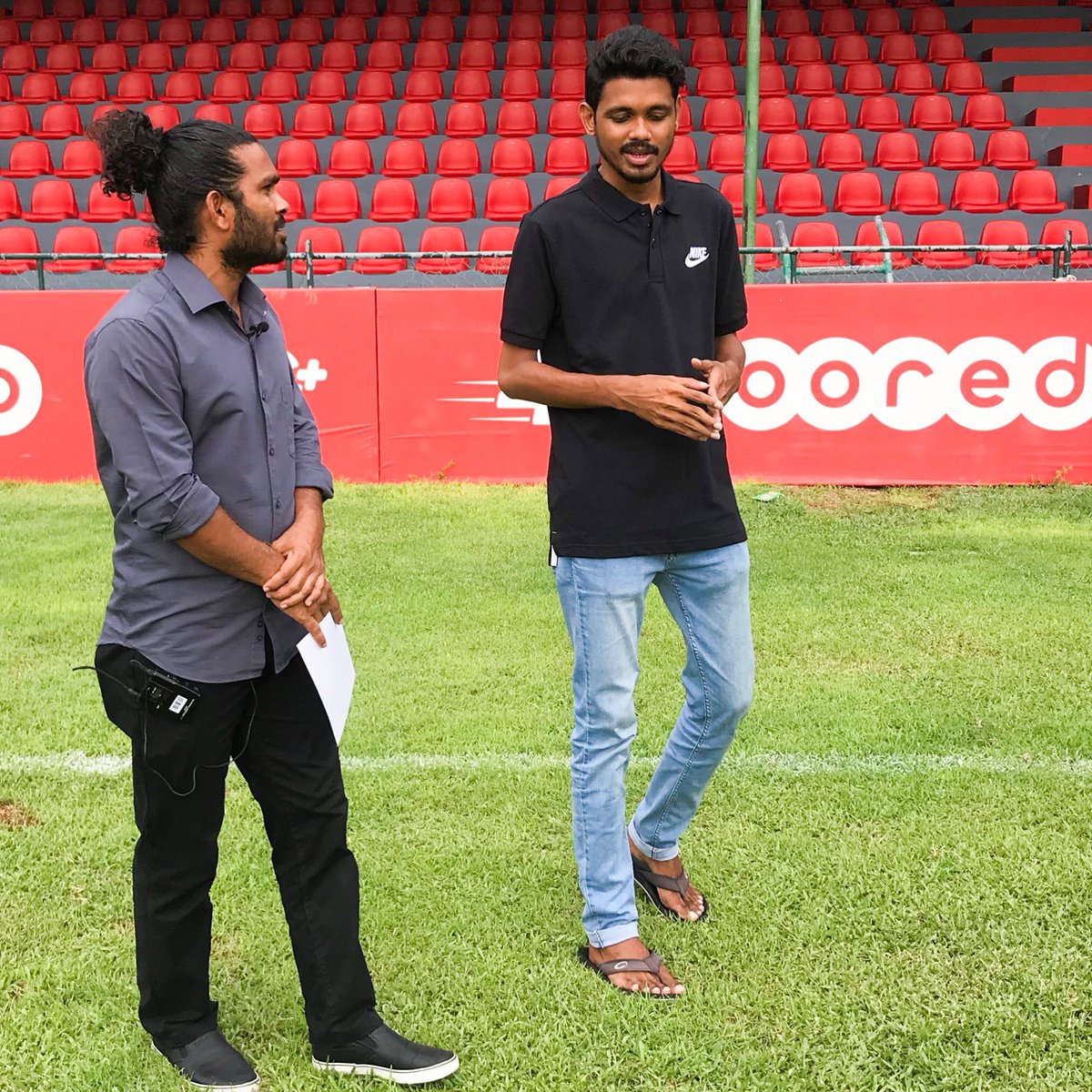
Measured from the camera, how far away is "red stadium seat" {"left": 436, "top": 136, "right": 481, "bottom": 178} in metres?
16.2

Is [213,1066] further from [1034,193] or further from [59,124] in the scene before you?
[59,124]

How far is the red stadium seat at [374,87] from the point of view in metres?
18.0

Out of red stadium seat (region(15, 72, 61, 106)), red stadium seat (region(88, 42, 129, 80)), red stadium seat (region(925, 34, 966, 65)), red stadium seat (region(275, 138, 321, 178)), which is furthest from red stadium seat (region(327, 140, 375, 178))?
red stadium seat (region(925, 34, 966, 65))

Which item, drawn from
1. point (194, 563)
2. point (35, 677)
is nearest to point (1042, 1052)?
point (194, 563)

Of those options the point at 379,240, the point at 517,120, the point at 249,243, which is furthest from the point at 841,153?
the point at 249,243

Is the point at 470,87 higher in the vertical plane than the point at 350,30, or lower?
lower

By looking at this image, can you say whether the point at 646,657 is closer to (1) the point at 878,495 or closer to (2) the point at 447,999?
(2) the point at 447,999

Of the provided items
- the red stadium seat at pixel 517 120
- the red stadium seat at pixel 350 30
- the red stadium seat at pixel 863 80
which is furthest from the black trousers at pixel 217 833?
the red stadium seat at pixel 350 30

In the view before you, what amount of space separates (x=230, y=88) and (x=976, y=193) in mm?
10178

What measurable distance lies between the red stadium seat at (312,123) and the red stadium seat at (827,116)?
5.79 meters

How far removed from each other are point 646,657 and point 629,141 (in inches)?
123

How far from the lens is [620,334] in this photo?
2.95 meters

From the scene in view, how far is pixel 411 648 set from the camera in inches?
229

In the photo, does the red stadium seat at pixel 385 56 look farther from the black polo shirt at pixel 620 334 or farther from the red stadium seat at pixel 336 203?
the black polo shirt at pixel 620 334
